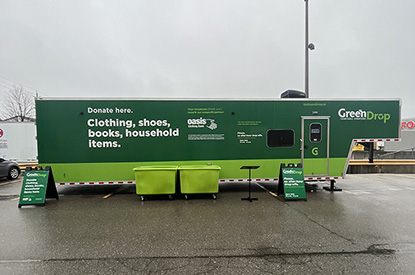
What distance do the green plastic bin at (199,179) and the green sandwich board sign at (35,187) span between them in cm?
390

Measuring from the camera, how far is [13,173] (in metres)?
9.86

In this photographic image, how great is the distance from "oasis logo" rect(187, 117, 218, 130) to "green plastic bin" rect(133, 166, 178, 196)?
1549mm

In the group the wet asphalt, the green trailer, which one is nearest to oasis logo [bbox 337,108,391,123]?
the green trailer

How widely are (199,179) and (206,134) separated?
149cm

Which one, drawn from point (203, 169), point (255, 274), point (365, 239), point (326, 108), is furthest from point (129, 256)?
point (326, 108)

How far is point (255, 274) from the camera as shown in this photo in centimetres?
289

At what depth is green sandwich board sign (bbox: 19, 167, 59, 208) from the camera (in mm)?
5828

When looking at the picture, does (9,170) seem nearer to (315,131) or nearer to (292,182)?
(292,182)

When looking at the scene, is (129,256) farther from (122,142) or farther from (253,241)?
(122,142)

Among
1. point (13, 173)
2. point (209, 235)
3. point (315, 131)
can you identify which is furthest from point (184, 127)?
point (13, 173)

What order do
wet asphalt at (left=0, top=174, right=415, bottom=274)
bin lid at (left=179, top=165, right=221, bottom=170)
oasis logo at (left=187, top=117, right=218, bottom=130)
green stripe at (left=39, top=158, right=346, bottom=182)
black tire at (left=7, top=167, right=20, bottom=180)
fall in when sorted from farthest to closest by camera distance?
black tire at (left=7, top=167, right=20, bottom=180) < oasis logo at (left=187, top=117, right=218, bottom=130) < green stripe at (left=39, top=158, right=346, bottom=182) < bin lid at (left=179, top=165, right=221, bottom=170) < wet asphalt at (left=0, top=174, right=415, bottom=274)

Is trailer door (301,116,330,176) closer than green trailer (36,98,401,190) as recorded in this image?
No

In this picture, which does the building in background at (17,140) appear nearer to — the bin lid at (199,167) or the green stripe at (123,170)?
the green stripe at (123,170)

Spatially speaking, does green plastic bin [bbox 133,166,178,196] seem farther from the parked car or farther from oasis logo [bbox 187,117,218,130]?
the parked car
